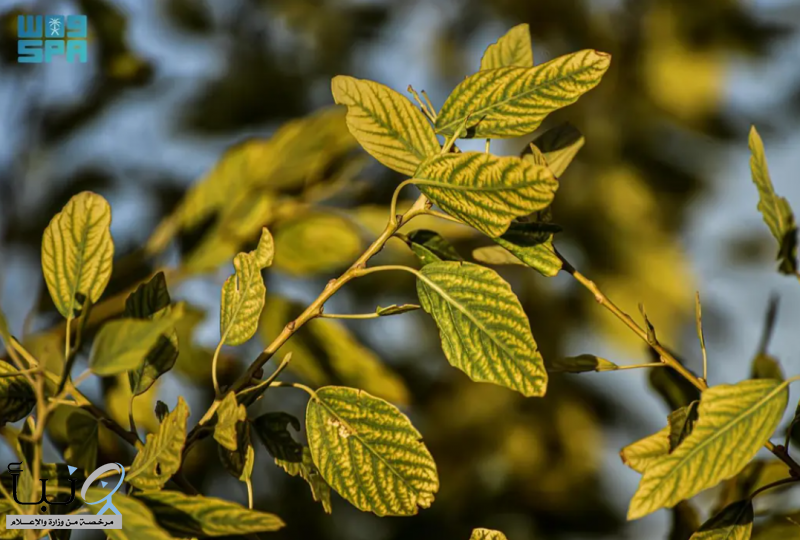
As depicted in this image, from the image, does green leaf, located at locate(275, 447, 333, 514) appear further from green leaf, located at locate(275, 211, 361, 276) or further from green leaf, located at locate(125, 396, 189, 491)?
green leaf, located at locate(275, 211, 361, 276)

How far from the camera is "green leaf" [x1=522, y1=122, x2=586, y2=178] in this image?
0.22m

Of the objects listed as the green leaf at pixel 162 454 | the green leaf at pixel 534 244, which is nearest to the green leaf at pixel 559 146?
the green leaf at pixel 534 244

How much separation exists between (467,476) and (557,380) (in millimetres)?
126

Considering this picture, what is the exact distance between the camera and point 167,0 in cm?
74

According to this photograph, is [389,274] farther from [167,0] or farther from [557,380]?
[167,0]

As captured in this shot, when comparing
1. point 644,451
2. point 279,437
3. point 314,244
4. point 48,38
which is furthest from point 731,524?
point 48,38

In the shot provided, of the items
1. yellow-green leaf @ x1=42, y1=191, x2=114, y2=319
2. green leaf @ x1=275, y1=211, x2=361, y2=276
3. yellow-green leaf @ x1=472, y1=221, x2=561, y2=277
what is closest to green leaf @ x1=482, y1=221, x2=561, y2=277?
yellow-green leaf @ x1=472, y1=221, x2=561, y2=277

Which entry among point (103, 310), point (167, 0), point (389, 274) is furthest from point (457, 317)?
point (167, 0)

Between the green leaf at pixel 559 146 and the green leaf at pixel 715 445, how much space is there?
3.1 inches

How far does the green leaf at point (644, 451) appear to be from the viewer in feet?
0.70

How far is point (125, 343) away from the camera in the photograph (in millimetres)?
162

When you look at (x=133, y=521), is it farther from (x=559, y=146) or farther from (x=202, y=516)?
(x=559, y=146)

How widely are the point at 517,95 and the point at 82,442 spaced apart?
0.48ft

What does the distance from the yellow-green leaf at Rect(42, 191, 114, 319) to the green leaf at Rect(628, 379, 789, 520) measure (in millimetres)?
153
